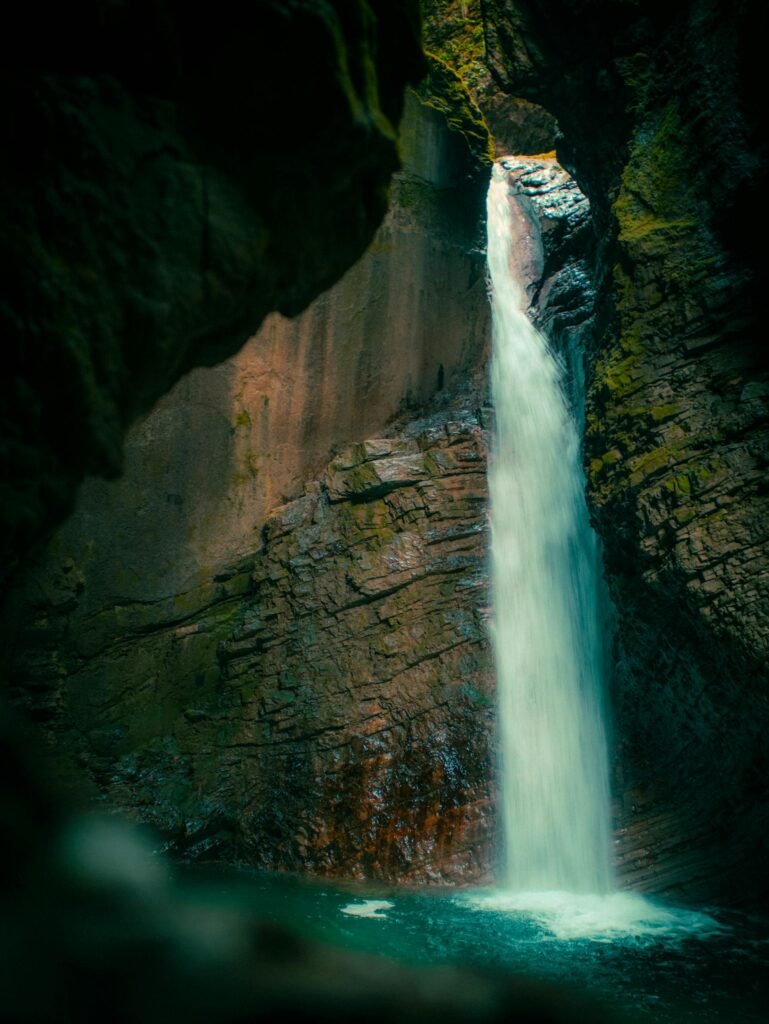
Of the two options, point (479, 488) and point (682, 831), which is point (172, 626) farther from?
point (682, 831)

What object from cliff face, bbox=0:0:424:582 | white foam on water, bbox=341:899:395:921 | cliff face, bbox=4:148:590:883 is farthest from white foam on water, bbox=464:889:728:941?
cliff face, bbox=0:0:424:582

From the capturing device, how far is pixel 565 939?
654 centimetres

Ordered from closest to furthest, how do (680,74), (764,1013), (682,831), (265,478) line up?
(764,1013)
(682,831)
(680,74)
(265,478)

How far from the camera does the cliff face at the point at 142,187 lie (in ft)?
10.00

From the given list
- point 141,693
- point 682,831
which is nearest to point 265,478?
point 141,693

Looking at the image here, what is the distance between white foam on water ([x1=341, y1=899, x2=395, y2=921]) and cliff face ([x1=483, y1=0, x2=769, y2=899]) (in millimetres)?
2748

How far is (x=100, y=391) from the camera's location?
337 centimetres

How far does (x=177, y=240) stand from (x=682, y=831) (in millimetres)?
7674

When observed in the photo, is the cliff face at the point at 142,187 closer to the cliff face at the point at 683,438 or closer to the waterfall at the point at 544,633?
the cliff face at the point at 683,438

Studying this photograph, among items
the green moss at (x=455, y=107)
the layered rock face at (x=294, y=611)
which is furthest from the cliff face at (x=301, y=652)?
the green moss at (x=455, y=107)

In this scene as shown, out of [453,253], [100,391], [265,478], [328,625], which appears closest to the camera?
[100,391]

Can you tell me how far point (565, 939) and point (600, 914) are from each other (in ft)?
3.61

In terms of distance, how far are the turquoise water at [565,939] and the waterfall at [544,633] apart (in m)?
0.88

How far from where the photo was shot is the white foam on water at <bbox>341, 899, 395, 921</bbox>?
7.25 m
